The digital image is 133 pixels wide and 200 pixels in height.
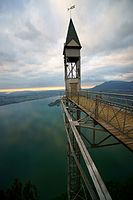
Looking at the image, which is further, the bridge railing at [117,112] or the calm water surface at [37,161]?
the calm water surface at [37,161]

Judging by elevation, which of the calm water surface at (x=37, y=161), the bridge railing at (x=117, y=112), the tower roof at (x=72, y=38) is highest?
the tower roof at (x=72, y=38)

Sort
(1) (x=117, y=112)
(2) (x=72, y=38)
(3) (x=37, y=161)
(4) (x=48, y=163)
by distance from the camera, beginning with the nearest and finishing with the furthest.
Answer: (1) (x=117, y=112)
(2) (x=72, y=38)
(4) (x=48, y=163)
(3) (x=37, y=161)

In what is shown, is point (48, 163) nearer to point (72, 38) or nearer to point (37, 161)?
point (37, 161)

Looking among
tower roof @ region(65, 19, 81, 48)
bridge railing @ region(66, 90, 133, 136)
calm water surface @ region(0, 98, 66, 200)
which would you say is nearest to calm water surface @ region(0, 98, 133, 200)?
calm water surface @ region(0, 98, 66, 200)

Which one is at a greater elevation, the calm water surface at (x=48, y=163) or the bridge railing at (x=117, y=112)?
the bridge railing at (x=117, y=112)

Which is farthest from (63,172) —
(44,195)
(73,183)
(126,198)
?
(73,183)

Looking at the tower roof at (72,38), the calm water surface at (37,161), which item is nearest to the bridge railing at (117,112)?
the tower roof at (72,38)

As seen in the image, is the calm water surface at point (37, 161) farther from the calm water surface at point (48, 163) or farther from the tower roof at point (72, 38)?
the tower roof at point (72, 38)

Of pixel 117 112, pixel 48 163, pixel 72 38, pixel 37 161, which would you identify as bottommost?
pixel 37 161

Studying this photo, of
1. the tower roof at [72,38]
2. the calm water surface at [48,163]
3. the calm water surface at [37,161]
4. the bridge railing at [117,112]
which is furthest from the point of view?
the calm water surface at [48,163]

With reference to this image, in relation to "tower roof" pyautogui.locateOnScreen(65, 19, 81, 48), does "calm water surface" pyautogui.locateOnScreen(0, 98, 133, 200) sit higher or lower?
lower

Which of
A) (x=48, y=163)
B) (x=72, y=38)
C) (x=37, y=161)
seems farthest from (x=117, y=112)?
(x=37, y=161)

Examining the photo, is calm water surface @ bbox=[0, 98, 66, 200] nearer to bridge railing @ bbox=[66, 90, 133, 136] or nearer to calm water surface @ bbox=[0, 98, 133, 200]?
calm water surface @ bbox=[0, 98, 133, 200]
